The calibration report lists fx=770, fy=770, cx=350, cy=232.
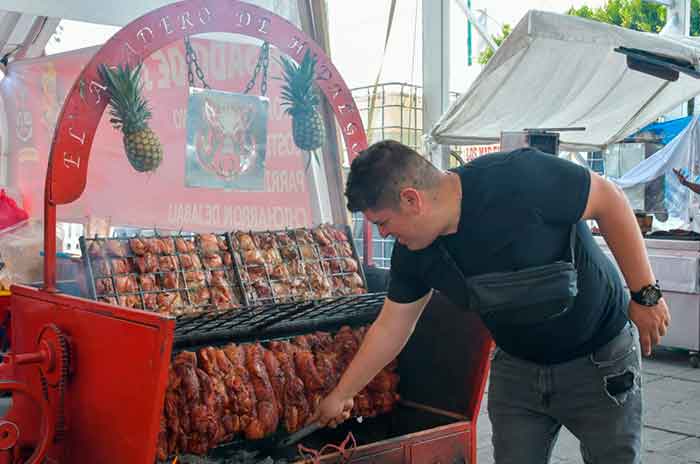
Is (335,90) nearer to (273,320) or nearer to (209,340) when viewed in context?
(273,320)

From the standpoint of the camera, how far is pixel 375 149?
2.90m

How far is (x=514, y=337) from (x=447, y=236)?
1.74 ft

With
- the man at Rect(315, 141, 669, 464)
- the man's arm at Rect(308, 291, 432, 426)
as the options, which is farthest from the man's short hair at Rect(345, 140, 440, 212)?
the man's arm at Rect(308, 291, 432, 426)

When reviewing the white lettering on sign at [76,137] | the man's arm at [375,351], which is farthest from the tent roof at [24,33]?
the man's arm at [375,351]

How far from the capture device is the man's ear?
9.34 ft

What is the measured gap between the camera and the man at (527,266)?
2.88 metres

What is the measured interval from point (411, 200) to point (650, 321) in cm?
109

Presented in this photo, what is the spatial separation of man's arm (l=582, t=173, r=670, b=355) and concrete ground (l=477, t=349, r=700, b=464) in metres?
2.97

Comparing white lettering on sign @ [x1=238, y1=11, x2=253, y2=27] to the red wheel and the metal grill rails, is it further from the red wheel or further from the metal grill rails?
the red wheel

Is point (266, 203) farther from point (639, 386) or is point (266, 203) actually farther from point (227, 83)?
point (639, 386)

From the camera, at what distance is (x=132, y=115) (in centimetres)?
373

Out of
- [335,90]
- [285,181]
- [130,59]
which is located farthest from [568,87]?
[130,59]

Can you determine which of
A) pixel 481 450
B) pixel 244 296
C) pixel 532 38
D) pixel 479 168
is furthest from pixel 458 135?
pixel 479 168

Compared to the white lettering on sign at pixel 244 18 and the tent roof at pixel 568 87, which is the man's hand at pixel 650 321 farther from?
the tent roof at pixel 568 87
